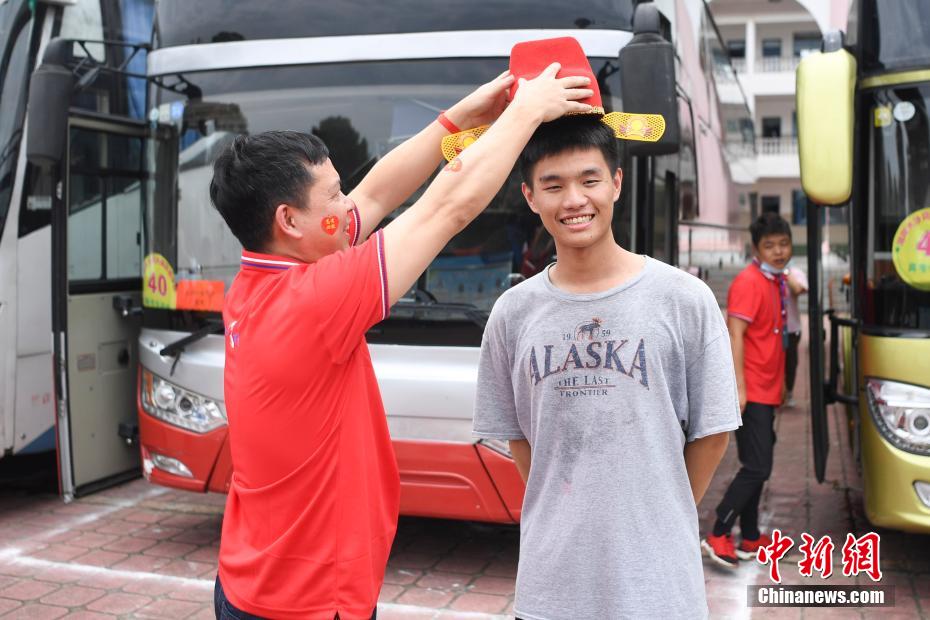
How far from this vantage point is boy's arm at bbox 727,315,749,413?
16.9ft

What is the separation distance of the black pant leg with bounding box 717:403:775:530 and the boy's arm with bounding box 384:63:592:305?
3.43 m

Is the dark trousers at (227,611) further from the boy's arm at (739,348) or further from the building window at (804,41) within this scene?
the building window at (804,41)

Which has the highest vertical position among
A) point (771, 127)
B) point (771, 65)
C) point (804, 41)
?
point (804, 41)

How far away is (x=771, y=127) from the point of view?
47.7 m

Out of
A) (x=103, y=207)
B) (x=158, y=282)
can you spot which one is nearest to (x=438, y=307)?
(x=158, y=282)

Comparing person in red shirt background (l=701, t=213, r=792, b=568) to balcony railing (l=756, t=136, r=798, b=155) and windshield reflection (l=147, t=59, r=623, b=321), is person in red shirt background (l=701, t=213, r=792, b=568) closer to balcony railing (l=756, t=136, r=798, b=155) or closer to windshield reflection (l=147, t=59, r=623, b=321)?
windshield reflection (l=147, t=59, r=623, b=321)

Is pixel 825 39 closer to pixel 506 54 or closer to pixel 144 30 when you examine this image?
pixel 506 54

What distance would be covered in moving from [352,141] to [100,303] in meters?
2.53

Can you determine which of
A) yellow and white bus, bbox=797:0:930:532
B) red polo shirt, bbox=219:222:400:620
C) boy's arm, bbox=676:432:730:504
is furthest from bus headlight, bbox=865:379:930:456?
red polo shirt, bbox=219:222:400:620

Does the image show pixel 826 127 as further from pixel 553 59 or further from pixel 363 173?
pixel 553 59

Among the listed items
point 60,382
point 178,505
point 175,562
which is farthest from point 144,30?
point 175,562

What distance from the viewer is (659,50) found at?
161 inches

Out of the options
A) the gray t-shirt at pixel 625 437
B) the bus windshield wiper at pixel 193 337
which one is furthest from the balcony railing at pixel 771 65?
the gray t-shirt at pixel 625 437

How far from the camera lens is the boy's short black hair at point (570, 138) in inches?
89.4
